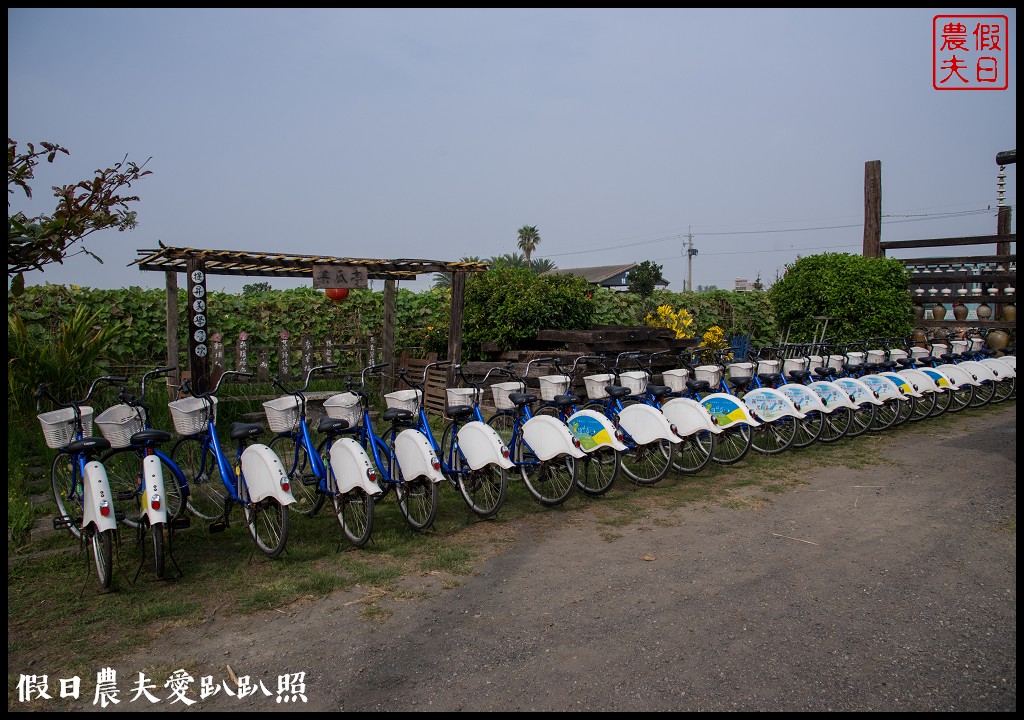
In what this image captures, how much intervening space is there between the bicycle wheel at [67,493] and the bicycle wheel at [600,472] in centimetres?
357

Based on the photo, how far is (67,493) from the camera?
545 cm

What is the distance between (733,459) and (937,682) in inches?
152

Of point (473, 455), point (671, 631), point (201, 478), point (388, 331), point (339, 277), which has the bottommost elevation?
point (671, 631)

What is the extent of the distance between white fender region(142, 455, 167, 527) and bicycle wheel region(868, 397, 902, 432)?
296 inches

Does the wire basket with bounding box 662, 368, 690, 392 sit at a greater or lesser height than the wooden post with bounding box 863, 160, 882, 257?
lesser

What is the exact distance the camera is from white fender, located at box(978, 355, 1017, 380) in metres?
10.5

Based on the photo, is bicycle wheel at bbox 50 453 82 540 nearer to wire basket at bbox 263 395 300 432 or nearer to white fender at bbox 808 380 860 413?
wire basket at bbox 263 395 300 432

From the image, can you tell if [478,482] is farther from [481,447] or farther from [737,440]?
[737,440]

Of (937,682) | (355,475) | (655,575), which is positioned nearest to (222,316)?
(355,475)

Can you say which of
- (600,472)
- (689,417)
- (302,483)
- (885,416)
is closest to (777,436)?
(689,417)

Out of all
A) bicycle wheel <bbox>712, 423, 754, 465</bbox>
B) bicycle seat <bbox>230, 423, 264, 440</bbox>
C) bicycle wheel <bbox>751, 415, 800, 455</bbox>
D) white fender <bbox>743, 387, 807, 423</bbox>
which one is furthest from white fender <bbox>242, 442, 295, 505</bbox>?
bicycle wheel <bbox>751, 415, 800, 455</bbox>

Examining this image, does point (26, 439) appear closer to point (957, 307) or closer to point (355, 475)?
point (355, 475)

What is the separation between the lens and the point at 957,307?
14133 millimetres

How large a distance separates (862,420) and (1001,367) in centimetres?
340
